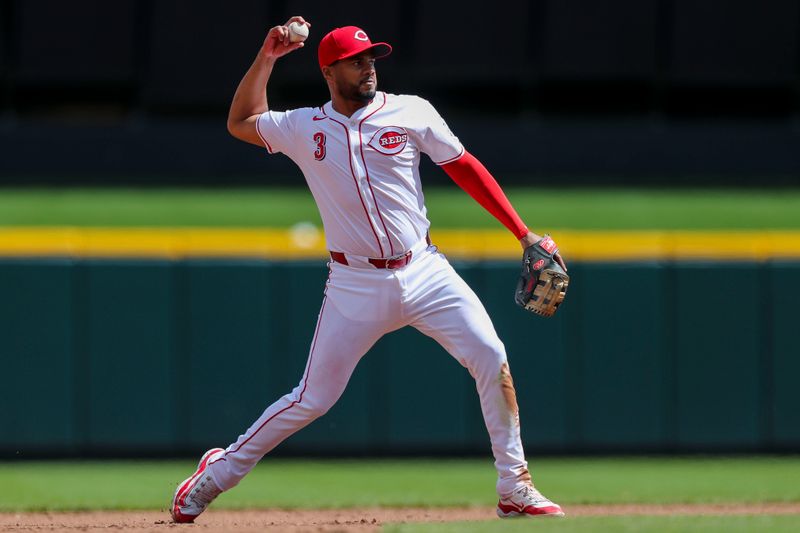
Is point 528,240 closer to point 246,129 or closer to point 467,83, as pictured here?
point 246,129

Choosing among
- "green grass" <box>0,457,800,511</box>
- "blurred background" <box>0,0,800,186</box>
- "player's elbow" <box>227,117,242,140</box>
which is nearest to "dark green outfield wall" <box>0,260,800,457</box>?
"green grass" <box>0,457,800,511</box>

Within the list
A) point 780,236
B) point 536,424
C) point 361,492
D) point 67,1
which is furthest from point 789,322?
point 67,1

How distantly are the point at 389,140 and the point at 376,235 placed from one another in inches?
13.8

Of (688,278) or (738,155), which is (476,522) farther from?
(738,155)

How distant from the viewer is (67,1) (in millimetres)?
11672

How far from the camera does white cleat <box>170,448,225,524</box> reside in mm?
5387

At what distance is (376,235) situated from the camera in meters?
5.15

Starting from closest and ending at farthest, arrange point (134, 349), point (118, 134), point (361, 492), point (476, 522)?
point (476, 522) → point (361, 492) → point (134, 349) → point (118, 134)

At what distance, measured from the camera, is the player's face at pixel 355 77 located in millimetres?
5133

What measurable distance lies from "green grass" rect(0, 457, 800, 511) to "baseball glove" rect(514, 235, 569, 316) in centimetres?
130

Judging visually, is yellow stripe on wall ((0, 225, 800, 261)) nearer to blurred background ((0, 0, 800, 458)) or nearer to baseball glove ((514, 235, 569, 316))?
blurred background ((0, 0, 800, 458))

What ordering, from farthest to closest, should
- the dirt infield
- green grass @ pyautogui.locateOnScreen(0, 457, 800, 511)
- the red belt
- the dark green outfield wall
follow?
the dark green outfield wall
green grass @ pyautogui.locateOnScreen(0, 457, 800, 511)
the dirt infield
the red belt

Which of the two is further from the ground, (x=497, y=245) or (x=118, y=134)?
(x=118, y=134)

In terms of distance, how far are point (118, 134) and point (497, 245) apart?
4915mm
